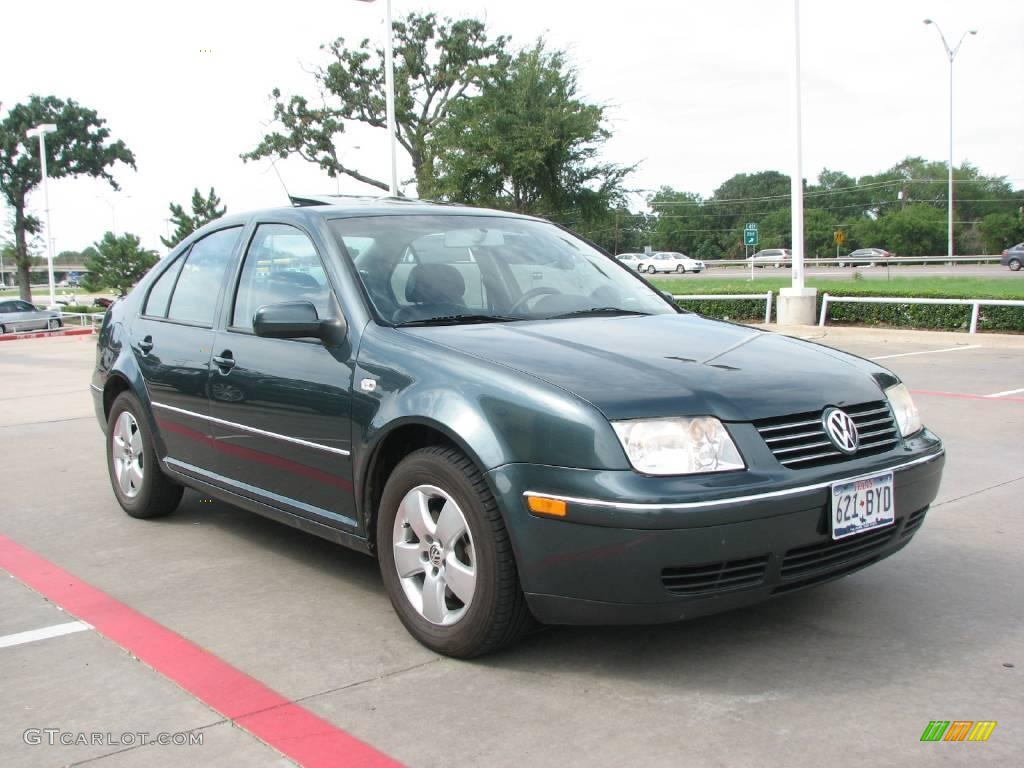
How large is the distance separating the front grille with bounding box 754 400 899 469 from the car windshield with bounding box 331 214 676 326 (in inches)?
48.3

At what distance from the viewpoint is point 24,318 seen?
36781 mm

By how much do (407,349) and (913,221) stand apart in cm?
8035

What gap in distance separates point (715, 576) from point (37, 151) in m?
61.3

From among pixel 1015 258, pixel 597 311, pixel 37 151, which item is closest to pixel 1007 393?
pixel 597 311

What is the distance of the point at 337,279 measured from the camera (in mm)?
4098

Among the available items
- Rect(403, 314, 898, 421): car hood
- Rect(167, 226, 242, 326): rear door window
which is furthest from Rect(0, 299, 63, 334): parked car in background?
Rect(403, 314, 898, 421): car hood

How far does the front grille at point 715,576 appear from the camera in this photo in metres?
3.10

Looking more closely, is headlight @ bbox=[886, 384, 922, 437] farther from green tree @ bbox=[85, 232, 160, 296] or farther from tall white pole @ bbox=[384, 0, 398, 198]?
green tree @ bbox=[85, 232, 160, 296]

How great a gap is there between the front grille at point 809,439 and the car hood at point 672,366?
0.12ft

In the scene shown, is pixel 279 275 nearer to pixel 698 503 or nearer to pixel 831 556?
pixel 698 503

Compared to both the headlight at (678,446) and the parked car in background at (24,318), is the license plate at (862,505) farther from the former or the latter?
the parked car in background at (24,318)

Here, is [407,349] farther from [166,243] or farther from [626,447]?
[166,243]

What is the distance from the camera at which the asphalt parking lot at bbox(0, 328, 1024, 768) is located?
2881 millimetres

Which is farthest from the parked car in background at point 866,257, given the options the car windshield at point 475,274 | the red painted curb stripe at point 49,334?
the car windshield at point 475,274
